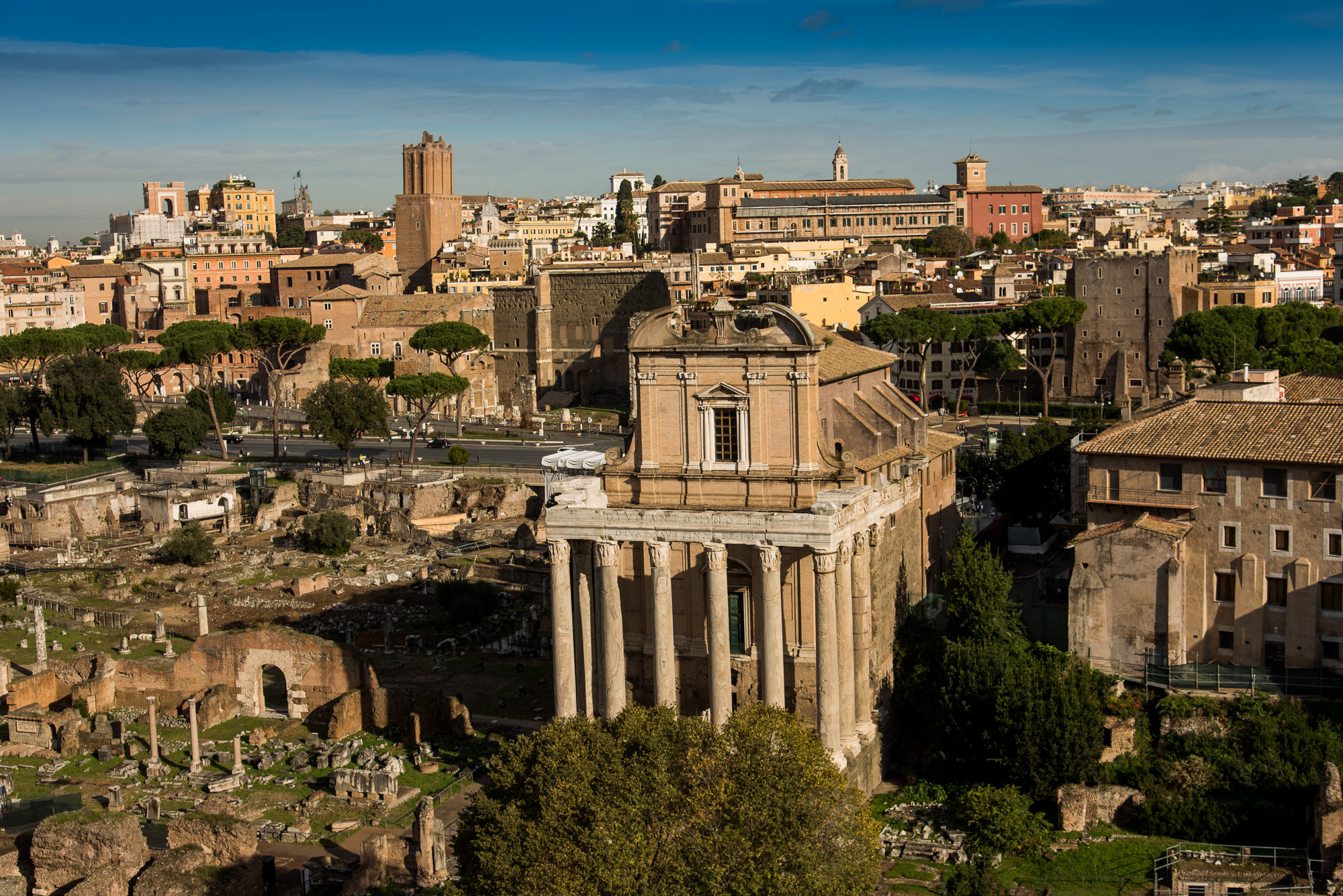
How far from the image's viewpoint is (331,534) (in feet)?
192

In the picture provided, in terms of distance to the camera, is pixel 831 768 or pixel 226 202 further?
pixel 226 202

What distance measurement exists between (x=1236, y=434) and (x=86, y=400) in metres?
59.0

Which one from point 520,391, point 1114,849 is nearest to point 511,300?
point 520,391

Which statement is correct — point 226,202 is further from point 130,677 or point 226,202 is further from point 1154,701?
point 1154,701

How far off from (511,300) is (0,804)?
75888 mm

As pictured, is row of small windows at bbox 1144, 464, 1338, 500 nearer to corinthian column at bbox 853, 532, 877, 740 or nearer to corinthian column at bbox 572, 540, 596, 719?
corinthian column at bbox 853, 532, 877, 740

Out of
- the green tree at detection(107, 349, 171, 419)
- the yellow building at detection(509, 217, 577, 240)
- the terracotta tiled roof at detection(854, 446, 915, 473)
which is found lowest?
the terracotta tiled roof at detection(854, 446, 915, 473)

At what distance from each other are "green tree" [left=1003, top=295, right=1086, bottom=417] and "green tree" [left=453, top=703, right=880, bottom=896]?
187 feet

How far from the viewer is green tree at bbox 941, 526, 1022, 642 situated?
31.6 m

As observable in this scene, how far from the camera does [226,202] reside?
194 meters

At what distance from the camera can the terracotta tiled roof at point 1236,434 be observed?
3103 centimetres

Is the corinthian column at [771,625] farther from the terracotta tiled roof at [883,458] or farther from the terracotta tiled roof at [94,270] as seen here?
the terracotta tiled roof at [94,270]

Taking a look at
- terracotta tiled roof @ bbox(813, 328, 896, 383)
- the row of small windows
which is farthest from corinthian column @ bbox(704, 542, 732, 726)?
the row of small windows

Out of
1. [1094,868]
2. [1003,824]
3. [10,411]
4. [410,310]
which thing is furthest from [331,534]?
[410,310]
